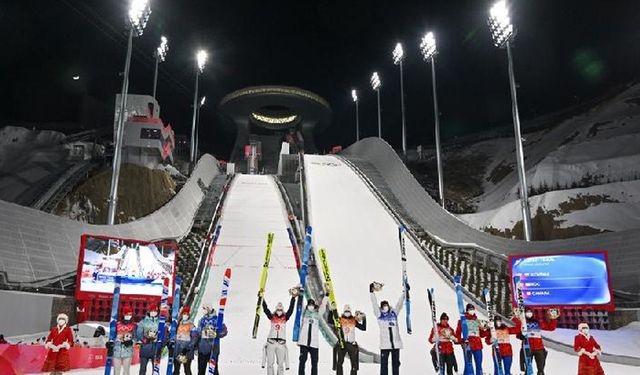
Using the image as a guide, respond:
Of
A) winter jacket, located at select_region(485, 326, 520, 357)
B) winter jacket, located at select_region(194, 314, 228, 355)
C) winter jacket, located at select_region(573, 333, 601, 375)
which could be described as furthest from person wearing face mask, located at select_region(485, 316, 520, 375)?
winter jacket, located at select_region(194, 314, 228, 355)

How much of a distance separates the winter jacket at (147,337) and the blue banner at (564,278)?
33.3 ft

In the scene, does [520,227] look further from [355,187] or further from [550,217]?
[355,187]

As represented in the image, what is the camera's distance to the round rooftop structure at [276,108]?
61.0 metres

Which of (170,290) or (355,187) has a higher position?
(355,187)

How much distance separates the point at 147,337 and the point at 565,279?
10.8 m

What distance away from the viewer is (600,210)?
24.9 meters

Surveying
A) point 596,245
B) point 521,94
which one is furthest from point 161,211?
point 521,94

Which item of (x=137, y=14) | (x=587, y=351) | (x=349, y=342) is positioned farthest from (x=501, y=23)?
(x=349, y=342)

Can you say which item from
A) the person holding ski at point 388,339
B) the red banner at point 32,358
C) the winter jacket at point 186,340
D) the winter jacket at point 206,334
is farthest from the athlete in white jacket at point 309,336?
the red banner at point 32,358

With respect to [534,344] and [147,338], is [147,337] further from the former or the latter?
[534,344]

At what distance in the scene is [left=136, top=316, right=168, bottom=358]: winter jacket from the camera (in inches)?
309

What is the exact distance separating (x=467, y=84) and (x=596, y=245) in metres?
45.0

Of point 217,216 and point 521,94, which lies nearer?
point 217,216

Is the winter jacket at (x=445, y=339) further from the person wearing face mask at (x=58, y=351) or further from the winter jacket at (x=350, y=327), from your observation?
the person wearing face mask at (x=58, y=351)
